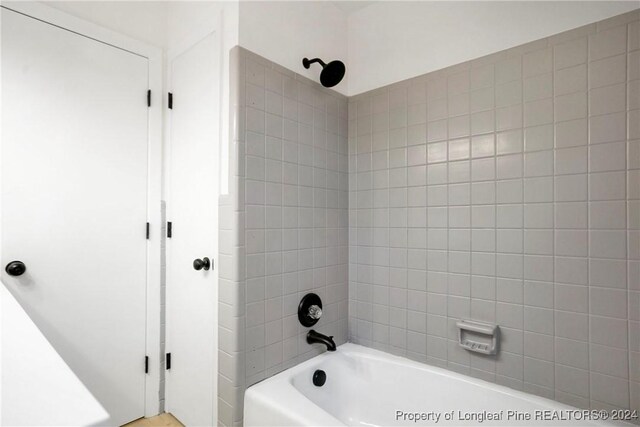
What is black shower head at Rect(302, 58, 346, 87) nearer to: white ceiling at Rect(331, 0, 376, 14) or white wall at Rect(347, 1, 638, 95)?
white wall at Rect(347, 1, 638, 95)

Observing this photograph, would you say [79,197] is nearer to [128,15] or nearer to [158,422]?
[128,15]

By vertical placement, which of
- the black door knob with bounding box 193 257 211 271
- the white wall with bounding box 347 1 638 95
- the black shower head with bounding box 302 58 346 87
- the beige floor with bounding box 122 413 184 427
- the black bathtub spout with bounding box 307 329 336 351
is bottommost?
the beige floor with bounding box 122 413 184 427

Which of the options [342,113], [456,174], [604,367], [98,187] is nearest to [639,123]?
[456,174]

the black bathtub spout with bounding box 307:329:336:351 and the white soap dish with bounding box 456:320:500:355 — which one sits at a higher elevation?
the white soap dish with bounding box 456:320:500:355

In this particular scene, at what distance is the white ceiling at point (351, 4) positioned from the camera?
1.89 metres

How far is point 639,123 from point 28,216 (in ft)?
8.09

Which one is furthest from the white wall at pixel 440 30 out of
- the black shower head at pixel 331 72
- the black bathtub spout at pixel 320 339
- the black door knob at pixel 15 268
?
the black door knob at pixel 15 268

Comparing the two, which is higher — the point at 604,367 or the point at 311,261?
the point at 311,261

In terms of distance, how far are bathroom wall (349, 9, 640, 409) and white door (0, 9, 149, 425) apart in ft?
4.21

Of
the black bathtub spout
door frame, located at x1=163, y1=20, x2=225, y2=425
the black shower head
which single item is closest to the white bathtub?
the black bathtub spout

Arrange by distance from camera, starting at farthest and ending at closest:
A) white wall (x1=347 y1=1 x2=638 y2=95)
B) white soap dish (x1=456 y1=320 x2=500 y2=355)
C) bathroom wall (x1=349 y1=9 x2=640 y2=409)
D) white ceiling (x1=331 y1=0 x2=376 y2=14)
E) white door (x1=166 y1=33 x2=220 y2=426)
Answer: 1. white ceiling (x1=331 y1=0 x2=376 y2=14)
2. white door (x1=166 y1=33 x2=220 y2=426)
3. white soap dish (x1=456 y1=320 x2=500 y2=355)
4. white wall (x1=347 y1=1 x2=638 y2=95)
5. bathroom wall (x1=349 y1=9 x2=640 y2=409)

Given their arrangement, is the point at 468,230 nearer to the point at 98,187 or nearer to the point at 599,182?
the point at 599,182

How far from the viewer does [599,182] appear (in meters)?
1.25

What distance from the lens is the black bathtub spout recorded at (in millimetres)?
1662
